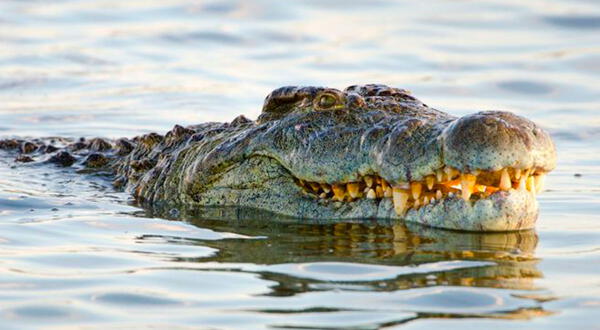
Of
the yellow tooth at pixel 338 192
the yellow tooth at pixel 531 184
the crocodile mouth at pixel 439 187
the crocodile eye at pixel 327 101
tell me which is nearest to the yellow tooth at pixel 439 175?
the crocodile mouth at pixel 439 187

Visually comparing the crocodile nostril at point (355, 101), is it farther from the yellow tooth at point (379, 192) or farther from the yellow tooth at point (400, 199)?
the yellow tooth at point (400, 199)

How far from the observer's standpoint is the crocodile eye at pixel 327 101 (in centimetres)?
719

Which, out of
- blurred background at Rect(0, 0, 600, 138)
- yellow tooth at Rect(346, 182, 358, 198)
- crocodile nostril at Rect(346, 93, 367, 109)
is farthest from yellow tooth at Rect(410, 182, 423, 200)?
blurred background at Rect(0, 0, 600, 138)

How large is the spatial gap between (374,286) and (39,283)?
158cm

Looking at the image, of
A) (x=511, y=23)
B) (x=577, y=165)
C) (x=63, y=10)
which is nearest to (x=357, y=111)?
(x=577, y=165)

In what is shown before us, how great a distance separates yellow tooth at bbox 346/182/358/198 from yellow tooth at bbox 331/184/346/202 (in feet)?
0.20

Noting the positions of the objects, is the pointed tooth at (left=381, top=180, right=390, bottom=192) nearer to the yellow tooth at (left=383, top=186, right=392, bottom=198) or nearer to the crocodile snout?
the yellow tooth at (left=383, top=186, right=392, bottom=198)

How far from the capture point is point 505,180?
20.7ft

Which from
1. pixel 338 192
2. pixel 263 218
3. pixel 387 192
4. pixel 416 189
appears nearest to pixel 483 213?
pixel 416 189

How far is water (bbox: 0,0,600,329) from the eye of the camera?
16.3 ft

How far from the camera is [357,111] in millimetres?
7047

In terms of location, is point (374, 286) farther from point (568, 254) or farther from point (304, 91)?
point (304, 91)

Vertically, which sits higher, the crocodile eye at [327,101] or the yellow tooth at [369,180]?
the crocodile eye at [327,101]

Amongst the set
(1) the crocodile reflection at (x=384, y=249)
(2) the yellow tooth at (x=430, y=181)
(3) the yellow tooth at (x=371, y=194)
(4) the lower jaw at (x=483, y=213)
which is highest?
(2) the yellow tooth at (x=430, y=181)
